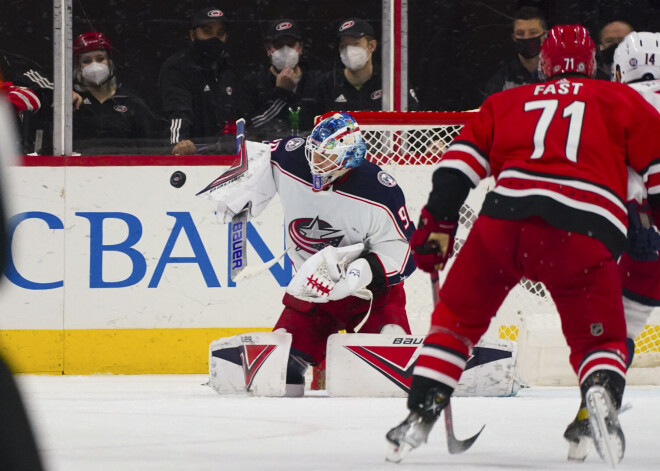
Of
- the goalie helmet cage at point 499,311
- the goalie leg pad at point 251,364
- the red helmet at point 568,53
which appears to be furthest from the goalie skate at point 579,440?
the goalie helmet cage at point 499,311

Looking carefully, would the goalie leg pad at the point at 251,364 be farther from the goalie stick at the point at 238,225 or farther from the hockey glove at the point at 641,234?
the hockey glove at the point at 641,234

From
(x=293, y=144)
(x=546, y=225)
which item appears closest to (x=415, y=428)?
(x=546, y=225)

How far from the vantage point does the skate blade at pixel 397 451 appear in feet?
7.29

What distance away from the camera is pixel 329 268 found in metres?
4.18

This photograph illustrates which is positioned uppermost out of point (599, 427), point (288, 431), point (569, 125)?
point (569, 125)

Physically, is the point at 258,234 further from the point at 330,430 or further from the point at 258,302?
the point at 330,430

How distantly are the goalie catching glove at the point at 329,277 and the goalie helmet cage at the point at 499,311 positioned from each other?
0.83m

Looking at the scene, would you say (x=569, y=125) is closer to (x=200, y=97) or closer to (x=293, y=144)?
(x=293, y=144)

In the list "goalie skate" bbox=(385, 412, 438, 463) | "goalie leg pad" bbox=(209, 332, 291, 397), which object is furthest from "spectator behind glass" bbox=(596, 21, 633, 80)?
"goalie skate" bbox=(385, 412, 438, 463)

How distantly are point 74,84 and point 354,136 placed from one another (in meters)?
2.02

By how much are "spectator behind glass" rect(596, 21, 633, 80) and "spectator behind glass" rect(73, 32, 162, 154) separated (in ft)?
7.41

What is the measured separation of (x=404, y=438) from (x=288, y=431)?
0.67 metres

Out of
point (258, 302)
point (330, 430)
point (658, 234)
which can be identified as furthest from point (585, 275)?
point (258, 302)

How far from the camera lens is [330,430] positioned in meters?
2.88
